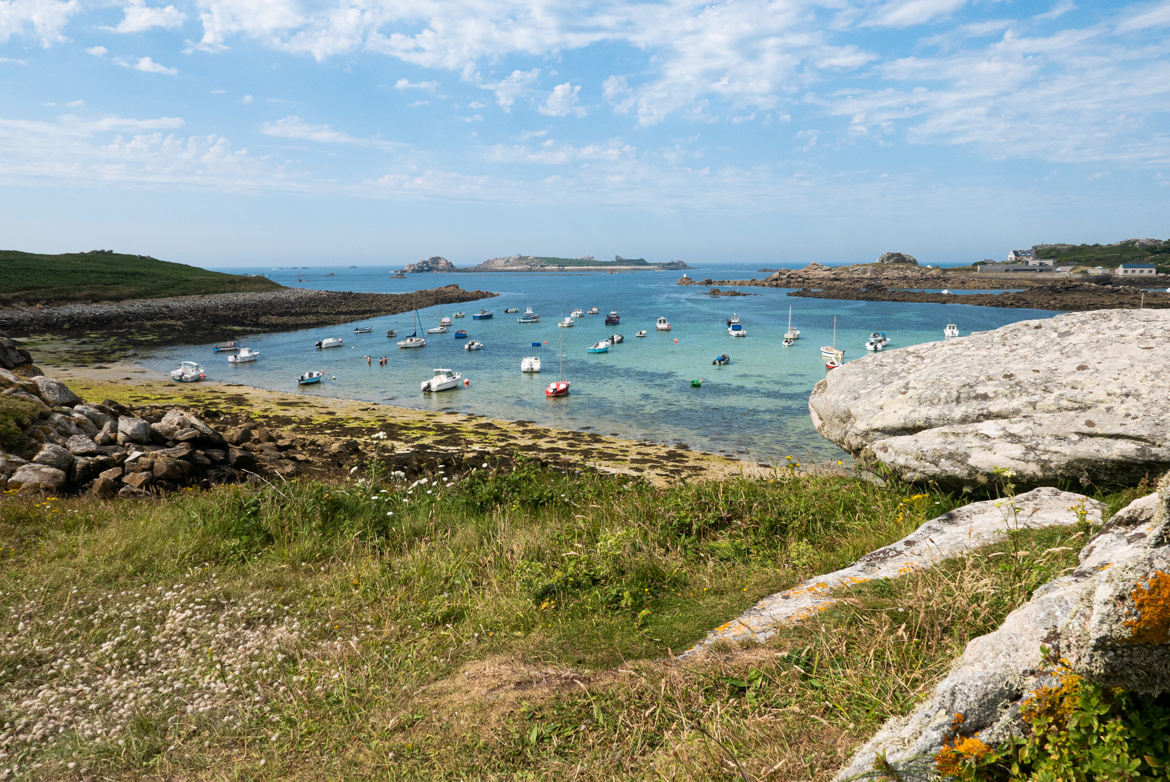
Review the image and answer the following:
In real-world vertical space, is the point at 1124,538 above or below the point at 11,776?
above

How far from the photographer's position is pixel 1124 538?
11.1 feet

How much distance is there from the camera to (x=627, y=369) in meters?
47.7

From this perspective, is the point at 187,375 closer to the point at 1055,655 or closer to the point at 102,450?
the point at 102,450

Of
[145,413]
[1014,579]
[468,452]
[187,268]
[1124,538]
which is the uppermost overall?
[187,268]

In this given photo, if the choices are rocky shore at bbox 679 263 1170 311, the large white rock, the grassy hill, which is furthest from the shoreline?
the grassy hill

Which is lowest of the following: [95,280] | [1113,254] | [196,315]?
[196,315]

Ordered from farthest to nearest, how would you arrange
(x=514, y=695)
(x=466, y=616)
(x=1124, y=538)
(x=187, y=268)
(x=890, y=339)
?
(x=187, y=268) < (x=890, y=339) < (x=466, y=616) < (x=514, y=695) < (x=1124, y=538)

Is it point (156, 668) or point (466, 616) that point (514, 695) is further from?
point (156, 668)

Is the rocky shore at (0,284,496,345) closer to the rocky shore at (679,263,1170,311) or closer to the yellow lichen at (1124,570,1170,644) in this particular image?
the yellow lichen at (1124,570,1170,644)

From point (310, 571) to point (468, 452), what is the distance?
1620 cm

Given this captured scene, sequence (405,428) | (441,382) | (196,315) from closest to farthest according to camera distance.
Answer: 1. (405,428)
2. (441,382)
3. (196,315)

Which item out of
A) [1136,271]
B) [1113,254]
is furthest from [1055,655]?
[1113,254]

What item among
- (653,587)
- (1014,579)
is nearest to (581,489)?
(653,587)

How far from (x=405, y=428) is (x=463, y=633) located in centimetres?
2321
